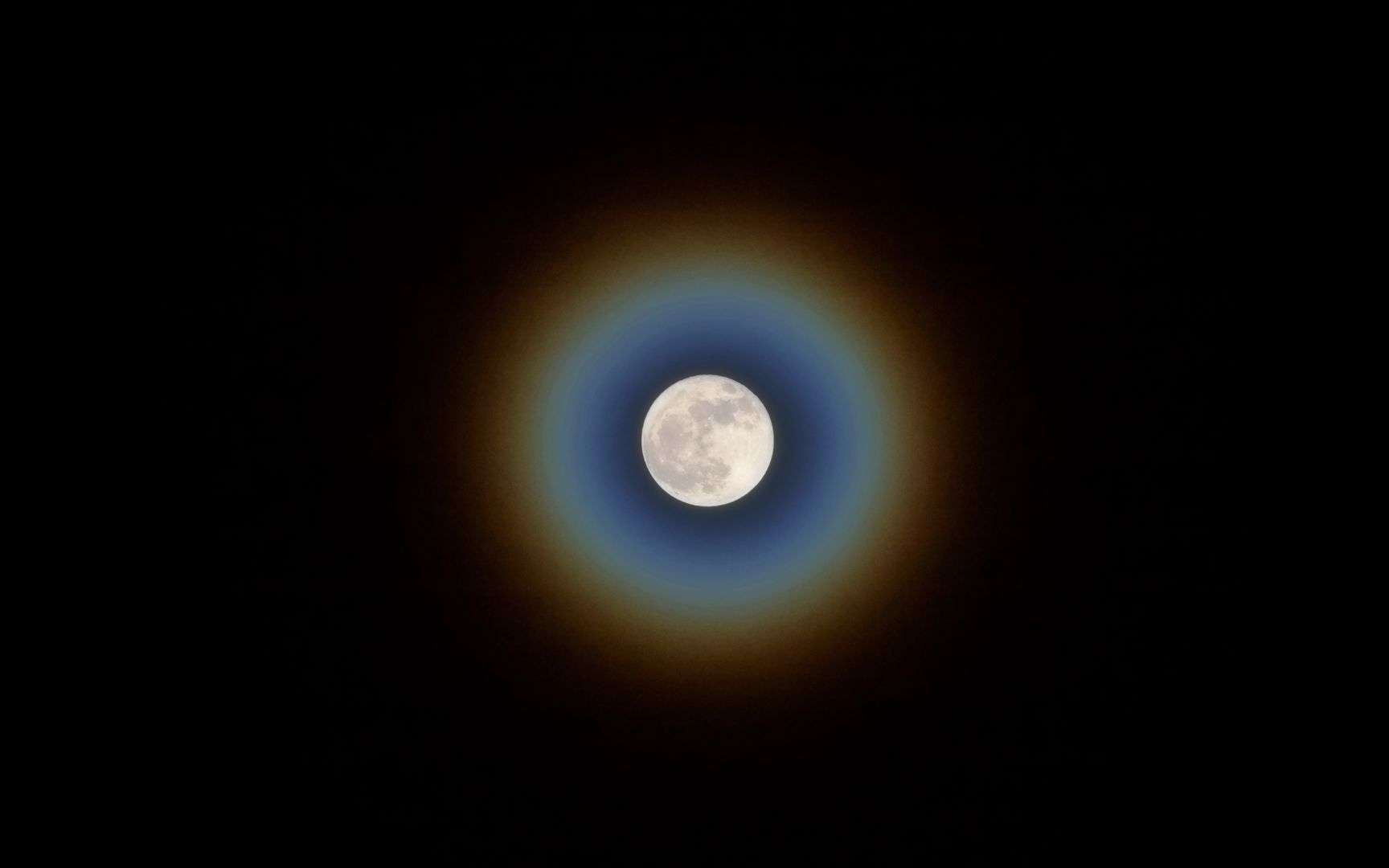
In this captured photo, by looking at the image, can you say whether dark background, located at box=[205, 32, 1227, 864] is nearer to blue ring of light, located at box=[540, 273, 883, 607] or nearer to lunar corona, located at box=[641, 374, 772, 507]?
blue ring of light, located at box=[540, 273, 883, 607]

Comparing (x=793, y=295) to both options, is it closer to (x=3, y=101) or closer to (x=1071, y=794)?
(x=1071, y=794)

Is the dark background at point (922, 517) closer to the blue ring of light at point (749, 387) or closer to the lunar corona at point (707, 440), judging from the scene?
the blue ring of light at point (749, 387)

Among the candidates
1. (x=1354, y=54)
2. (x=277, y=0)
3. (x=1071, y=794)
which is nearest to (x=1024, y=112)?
(x=1354, y=54)

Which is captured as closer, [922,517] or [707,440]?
[707,440]

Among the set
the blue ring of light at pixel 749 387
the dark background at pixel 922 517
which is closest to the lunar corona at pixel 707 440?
the blue ring of light at pixel 749 387

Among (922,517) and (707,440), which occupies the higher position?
(922,517)

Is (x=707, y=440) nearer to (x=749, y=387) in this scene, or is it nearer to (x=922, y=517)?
(x=749, y=387)

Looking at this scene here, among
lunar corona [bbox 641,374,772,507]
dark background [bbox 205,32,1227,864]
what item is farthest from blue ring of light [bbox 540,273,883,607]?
dark background [bbox 205,32,1227,864]

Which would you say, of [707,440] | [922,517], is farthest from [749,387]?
[922,517]
